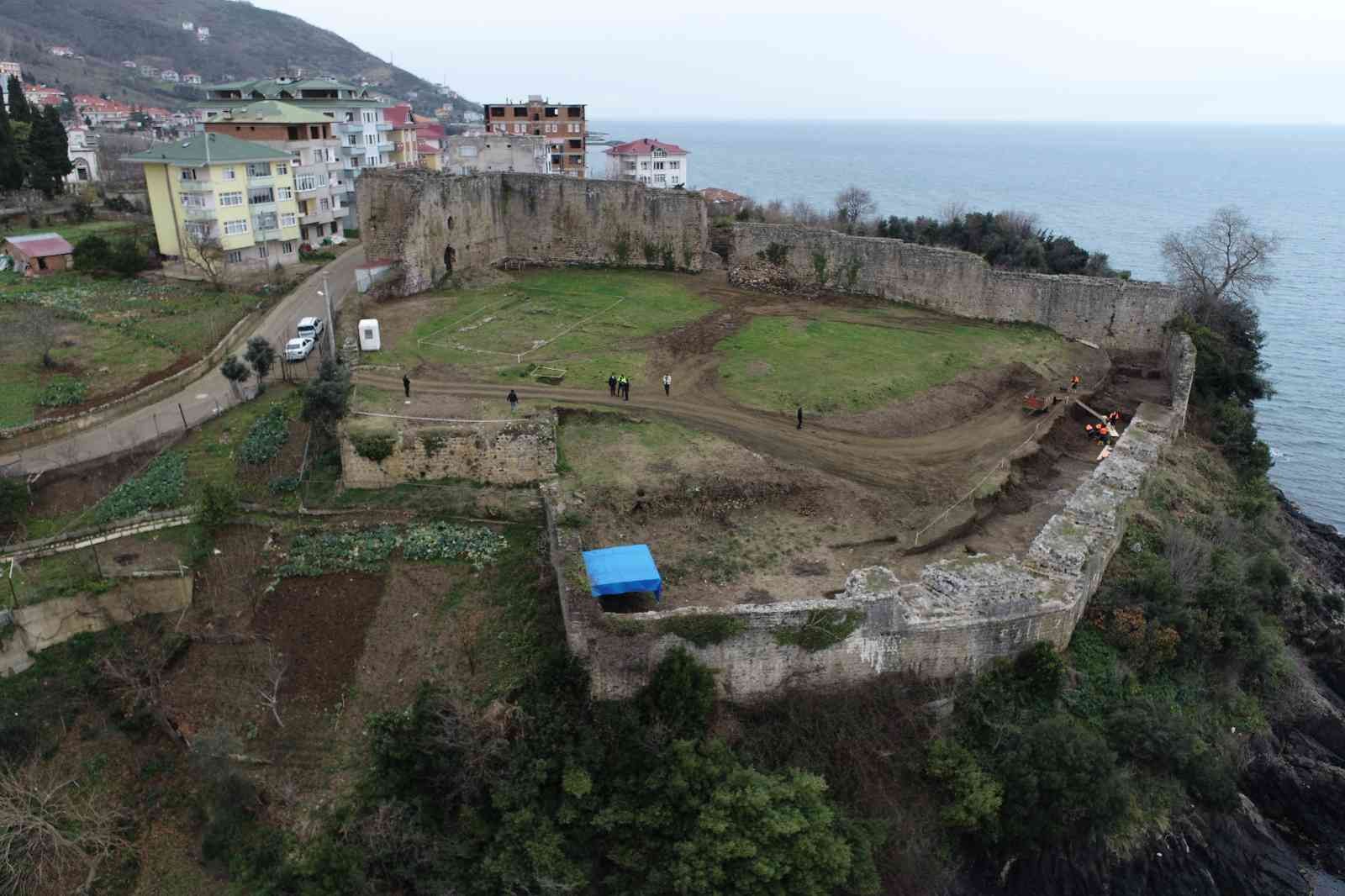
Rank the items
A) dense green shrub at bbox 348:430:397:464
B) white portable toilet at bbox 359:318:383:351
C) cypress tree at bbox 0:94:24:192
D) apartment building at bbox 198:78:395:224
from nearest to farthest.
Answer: dense green shrub at bbox 348:430:397:464 → white portable toilet at bbox 359:318:383:351 → cypress tree at bbox 0:94:24:192 → apartment building at bbox 198:78:395:224

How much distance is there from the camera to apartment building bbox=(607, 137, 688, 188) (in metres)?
79.9

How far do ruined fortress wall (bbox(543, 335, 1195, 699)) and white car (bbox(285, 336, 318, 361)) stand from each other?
1533 cm

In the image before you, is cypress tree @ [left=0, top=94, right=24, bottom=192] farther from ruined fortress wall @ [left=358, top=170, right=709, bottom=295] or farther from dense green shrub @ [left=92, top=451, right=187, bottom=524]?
dense green shrub @ [left=92, top=451, right=187, bottom=524]

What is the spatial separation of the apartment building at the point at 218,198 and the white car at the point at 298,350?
460 inches

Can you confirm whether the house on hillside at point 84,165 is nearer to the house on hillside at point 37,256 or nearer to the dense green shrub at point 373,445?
the house on hillside at point 37,256

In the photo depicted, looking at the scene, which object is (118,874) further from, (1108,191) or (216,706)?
(1108,191)

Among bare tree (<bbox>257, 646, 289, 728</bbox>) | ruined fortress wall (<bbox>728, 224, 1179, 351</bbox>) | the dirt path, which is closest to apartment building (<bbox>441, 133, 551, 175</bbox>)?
ruined fortress wall (<bbox>728, 224, 1179, 351</bbox>)

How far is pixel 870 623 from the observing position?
57.2 ft

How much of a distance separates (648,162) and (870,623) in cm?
6976

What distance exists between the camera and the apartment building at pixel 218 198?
4050 cm

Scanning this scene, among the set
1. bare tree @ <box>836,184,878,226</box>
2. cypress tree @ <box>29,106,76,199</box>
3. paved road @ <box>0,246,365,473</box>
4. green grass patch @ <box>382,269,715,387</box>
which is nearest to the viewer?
paved road @ <box>0,246,365,473</box>

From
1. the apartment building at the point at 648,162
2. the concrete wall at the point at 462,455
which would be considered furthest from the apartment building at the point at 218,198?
the apartment building at the point at 648,162

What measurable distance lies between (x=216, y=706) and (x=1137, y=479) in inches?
879

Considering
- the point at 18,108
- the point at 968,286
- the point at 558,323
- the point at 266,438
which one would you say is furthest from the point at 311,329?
the point at 18,108
